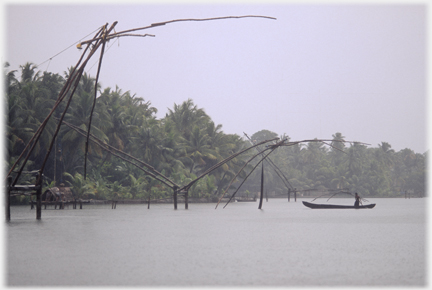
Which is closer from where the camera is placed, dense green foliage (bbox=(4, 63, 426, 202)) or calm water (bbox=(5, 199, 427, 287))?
calm water (bbox=(5, 199, 427, 287))

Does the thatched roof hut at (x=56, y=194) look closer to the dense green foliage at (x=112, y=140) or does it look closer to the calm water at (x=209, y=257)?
the dense green foliage at (x=112, y=140)

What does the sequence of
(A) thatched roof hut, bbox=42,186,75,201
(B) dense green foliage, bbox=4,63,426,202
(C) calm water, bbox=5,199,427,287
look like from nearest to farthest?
(C) calm water, bbox=5,199,427,287 < (A) thatched roof hut, bbox=42,186,75,201 < (B) dense green foliage, bbox=4,63,426,202

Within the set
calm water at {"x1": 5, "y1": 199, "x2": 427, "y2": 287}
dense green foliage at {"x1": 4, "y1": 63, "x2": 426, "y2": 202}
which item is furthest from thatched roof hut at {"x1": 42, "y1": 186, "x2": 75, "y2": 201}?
calm water at {"x1": 5, "y1": 199, "x2": 427, "y2": 287}

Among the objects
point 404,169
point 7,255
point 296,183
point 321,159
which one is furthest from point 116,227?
point 404,169

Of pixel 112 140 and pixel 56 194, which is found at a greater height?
pixel 112 140

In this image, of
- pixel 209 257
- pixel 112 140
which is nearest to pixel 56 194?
pixel 112 140

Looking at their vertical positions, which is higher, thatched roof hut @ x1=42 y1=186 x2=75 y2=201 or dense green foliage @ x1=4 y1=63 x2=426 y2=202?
dense green foliage @ x1=4 y1=63 x2=426 y2=202

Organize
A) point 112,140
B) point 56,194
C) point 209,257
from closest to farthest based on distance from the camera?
point 209,257 → point 56,194 → point 112,140

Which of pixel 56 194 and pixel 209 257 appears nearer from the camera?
pixel 209 257

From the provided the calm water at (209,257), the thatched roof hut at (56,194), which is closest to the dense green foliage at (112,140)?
the thatched roof hut at (56,194)

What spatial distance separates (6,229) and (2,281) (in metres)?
Result: 9.77

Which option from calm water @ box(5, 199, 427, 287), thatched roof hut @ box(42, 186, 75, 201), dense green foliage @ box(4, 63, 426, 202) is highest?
dense green foliage @ box(4, 63, 426, 202)

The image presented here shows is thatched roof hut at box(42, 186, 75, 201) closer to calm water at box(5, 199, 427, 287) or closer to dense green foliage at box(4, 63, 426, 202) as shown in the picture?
dense green foliage at box(4, 63, 426, 202)

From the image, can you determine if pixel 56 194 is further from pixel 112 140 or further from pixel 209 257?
pixel 209 257
